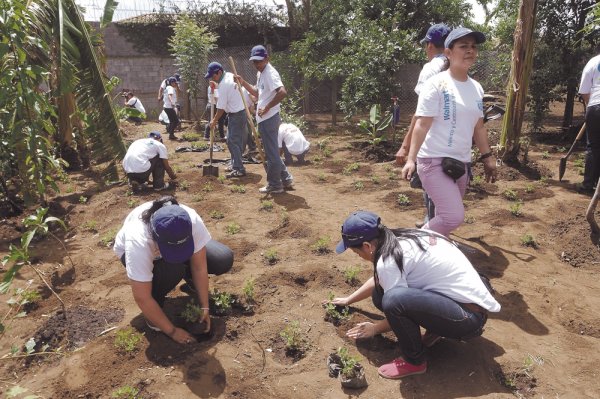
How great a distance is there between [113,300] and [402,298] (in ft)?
7.97

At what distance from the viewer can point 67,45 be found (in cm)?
450

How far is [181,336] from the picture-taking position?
3006mm

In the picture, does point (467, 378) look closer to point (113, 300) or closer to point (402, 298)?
point (402, 298)

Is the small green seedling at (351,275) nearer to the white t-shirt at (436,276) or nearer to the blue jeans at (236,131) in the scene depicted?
the white t-shirt at (436,276)

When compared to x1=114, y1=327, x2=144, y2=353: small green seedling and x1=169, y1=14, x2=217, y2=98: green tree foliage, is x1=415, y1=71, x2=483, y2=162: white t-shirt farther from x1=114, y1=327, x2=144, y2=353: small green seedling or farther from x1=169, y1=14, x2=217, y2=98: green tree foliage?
x1=169, y1=14, x2=217, y2=98: green tree foliage

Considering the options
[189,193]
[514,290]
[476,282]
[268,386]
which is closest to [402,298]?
[476,282]

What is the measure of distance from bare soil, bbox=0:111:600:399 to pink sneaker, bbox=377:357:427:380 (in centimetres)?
4

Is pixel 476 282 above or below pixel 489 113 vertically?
below

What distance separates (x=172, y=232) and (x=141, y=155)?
3976 millimetres

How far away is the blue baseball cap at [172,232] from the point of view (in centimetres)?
260

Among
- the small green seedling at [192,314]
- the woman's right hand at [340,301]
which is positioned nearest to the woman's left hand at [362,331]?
the woman's right hand at [340,301]

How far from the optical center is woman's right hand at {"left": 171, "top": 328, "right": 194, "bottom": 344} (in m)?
2.99

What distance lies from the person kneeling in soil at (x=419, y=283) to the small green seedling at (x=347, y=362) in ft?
1.05

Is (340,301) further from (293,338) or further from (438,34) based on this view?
(438,34)
